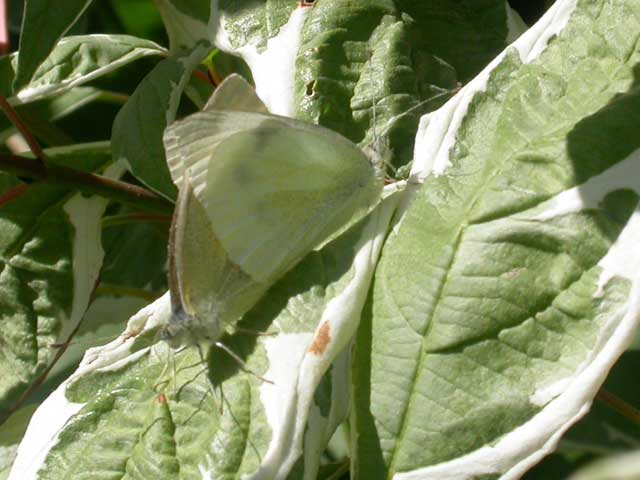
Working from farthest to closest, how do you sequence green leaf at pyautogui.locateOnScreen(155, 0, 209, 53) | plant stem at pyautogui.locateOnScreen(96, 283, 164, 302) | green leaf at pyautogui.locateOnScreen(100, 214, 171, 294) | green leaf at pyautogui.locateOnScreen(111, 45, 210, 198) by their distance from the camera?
1. green leaf at pyautogui.locateOnScreen(100, 214, 171, 294)
2. plant stem at pyautogui.locateOnScreen(96, 283, 164, 302)
3. green leaf at pyautogui.locateOnScreen(155, 0, 209, 53)
4. green leaf at pyautogui.locateOnScreen(111, 45, 210, 198)

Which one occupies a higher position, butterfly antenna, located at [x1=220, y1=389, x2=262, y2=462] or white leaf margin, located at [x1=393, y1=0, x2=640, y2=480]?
white leaf margin, located at [x1=393, y1=0, x2=640, y2=480]

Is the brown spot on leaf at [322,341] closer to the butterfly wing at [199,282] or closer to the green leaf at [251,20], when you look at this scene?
the butterfly wing at [199,282]

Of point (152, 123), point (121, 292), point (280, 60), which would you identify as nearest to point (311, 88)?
point (280, 60)

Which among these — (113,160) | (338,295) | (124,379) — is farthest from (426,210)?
(113,160)

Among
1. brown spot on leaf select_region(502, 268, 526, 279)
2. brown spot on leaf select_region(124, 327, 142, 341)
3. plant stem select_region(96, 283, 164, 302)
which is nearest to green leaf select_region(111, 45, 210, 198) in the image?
brown spot on leaf select_region(124, 327, 142, 341)

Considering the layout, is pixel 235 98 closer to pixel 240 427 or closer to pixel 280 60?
pixel 280 60

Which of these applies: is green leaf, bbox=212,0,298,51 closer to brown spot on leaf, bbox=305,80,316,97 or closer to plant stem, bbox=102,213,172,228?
brown spot on leaf, bbox=305,80,316,97
